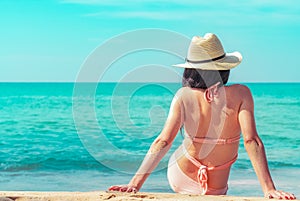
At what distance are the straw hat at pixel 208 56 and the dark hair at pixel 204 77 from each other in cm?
3

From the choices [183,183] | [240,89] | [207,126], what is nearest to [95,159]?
[183,183]

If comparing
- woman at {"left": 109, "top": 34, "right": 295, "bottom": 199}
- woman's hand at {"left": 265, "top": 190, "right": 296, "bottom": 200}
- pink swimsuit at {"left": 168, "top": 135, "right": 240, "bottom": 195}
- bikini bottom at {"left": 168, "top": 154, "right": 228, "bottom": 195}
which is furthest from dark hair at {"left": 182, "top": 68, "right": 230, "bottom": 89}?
woman's hand at {"left": 265, "top": 190, "right": 296, "bottom": 200}

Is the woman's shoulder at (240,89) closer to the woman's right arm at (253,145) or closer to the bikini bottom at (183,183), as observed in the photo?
the woman's right arm at (253,145)

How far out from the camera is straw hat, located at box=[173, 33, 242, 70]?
3.36 m

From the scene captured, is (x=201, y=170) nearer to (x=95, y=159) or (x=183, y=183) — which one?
(x=183, y=183)

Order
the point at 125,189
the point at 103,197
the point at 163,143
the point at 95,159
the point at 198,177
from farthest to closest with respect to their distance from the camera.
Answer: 1. the point at 95,159
2. the point at 198,177
3. the point at 163,143
4. the point at 125,189
5. the point at 103,197

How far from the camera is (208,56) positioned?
134 inches

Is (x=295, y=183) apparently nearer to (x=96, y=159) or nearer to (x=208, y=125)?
(x=96, y=159)

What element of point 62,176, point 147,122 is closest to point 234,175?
point 62,176

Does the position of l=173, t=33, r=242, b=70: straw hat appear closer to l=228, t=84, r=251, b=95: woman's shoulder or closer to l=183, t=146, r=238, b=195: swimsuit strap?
l=228, t=84, r=251, b=95: woman's shoulder

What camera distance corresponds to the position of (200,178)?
3.45m

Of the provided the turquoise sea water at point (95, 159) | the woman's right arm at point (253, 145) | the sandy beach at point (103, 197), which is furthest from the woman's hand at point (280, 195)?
the turquoise sea water at point (95, 159)

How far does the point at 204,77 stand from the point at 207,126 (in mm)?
290

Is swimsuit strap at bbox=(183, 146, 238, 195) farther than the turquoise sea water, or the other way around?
the turquoise sea water
